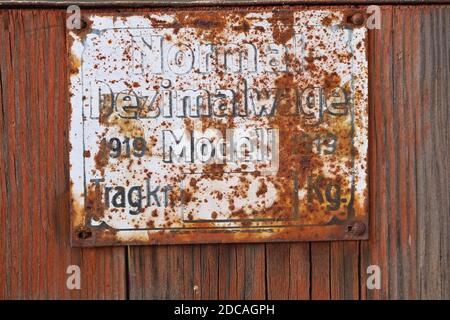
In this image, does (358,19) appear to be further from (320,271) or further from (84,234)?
(84,234)

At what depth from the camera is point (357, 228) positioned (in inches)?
58.7

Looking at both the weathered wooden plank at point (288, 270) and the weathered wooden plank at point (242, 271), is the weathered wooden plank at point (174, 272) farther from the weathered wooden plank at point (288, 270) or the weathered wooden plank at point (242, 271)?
the weathered wooden plank at point (288, 270)

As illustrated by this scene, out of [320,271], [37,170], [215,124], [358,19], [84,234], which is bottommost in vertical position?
[320,271]

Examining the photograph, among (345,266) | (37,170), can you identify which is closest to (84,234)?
(37,170)

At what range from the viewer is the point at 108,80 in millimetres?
1462

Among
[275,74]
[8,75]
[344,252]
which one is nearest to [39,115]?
[8,75]

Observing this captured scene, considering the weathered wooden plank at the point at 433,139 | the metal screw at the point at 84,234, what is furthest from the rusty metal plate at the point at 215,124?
the weathered wooden plank at the point at 433,139

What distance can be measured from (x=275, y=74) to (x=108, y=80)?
425 mm

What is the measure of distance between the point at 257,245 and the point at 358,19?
641 mm

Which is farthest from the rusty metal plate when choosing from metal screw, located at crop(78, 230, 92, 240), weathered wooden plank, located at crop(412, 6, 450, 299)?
weathered wooden plank, located at crop(412, 6, 450, 299)

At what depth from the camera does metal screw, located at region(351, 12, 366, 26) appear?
147cm

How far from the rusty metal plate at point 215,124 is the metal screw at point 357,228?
1.9 inches

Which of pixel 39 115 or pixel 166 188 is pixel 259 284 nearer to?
pixel 166 188

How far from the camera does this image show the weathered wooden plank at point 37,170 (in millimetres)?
1465
